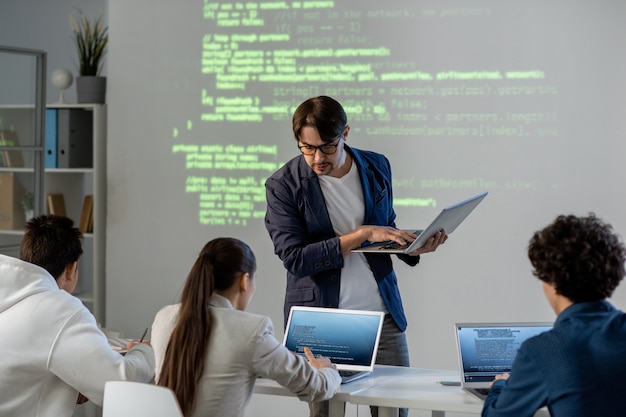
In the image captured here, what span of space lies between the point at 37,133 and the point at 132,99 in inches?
24.2

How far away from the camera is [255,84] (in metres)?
4.65

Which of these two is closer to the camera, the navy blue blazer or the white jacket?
the white jacket

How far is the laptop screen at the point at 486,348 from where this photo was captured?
2576mm

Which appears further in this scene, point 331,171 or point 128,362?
point 331,171

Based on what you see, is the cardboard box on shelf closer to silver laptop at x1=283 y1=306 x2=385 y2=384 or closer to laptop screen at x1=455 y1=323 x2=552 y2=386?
silver laptop at x1=283 y1=306 x2=385 y2=384

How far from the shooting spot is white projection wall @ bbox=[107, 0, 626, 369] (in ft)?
13.5

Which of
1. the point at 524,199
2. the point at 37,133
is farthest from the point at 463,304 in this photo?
the point at 37,133

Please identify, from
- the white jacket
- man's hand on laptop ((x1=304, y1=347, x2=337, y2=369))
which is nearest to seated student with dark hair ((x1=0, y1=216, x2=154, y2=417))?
the white jacket

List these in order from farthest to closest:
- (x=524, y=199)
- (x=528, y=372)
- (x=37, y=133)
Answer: (x=37, y=133)
(x=524, y=199)
(x=528, y=372)

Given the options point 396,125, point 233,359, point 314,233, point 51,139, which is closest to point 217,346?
point 233,359

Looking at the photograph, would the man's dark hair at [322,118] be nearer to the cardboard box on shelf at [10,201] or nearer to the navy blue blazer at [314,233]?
the navy blue blazer at [314,233]

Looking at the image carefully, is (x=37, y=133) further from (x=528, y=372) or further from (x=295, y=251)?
(x=528, y=372)

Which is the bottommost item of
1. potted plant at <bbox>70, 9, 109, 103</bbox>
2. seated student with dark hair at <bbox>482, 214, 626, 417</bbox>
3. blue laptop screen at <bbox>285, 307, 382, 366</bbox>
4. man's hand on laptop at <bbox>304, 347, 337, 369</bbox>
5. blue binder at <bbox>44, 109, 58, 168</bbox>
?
man's hand on laptop at <bbox>304, 347, 337, 369</bbox>

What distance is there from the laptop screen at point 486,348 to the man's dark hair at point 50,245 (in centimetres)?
120
